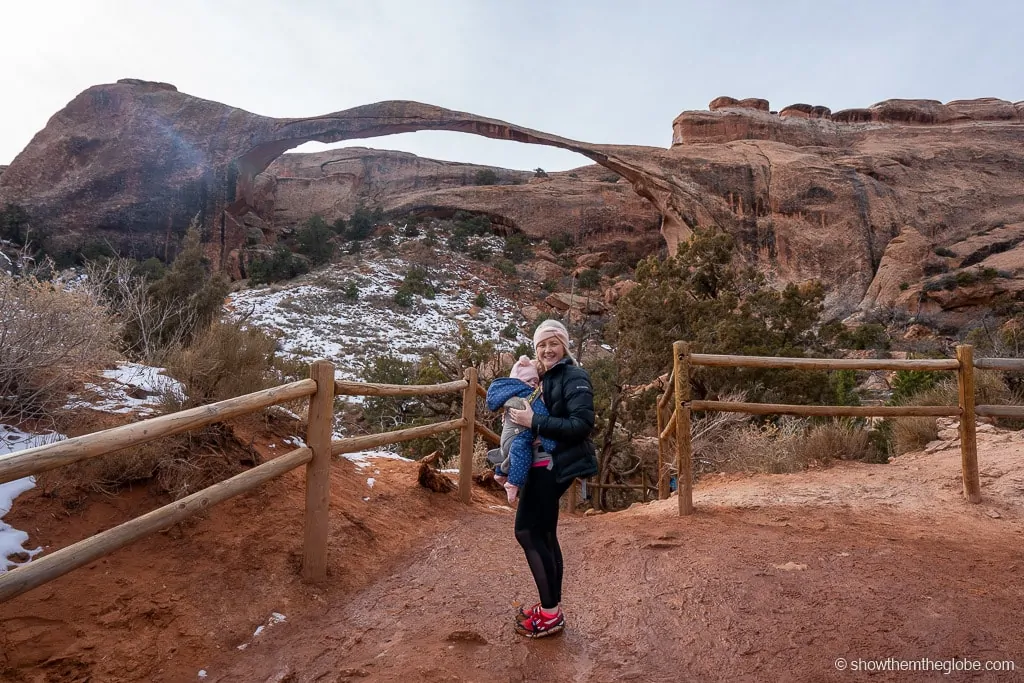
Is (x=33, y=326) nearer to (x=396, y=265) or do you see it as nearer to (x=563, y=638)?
(x=563, y=638)

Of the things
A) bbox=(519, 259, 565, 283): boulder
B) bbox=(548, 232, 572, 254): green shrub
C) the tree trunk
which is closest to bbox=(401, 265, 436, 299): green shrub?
bbox=(519, 259, 565, 283): boulder

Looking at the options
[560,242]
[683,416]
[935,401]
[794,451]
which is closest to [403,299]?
[560,242]

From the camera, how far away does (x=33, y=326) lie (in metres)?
3.88

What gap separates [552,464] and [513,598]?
3.56 ft

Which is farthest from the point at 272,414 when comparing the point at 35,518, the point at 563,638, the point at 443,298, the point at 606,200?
the point at 606,200

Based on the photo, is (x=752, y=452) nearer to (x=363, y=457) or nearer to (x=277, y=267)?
(x=363, y=457)

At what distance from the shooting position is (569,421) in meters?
2.23

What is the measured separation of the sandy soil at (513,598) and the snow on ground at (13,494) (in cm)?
8

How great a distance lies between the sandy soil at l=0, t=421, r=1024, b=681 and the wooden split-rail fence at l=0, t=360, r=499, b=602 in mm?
400

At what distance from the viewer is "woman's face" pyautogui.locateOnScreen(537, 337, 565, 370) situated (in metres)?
2.39

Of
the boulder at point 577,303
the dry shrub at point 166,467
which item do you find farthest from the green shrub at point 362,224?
the dry shrub at point 166,467

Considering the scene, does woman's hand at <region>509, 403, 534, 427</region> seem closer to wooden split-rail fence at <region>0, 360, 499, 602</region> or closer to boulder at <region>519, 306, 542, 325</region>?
wooden split-rail fence at <region>0, 360, 499, 602</region>

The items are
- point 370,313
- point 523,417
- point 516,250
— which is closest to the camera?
point 523,417

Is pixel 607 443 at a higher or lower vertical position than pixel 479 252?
lower
